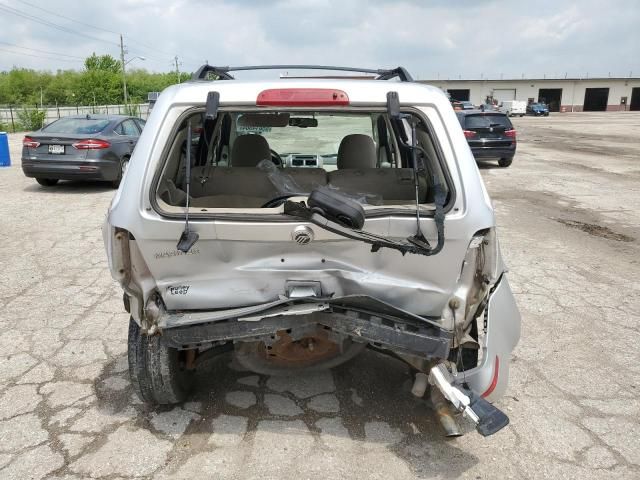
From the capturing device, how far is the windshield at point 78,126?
34.9 feet

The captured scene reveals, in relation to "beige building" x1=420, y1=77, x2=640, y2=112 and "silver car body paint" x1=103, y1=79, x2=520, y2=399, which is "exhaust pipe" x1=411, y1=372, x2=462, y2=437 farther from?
"beige building" x1=420, y1=77, x2=640, y2=112

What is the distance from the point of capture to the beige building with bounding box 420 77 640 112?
77.6 meters

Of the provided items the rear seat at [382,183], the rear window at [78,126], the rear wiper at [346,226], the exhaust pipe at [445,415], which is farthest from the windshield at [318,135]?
the rear window at [78,126]

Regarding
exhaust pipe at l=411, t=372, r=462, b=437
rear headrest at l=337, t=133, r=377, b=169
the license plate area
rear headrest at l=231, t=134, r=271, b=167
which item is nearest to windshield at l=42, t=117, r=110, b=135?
the license plate area

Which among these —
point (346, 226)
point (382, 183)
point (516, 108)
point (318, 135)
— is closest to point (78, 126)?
point (318, 135)

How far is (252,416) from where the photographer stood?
3.20 meters

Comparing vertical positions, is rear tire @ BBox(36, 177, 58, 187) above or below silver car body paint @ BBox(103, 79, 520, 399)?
below

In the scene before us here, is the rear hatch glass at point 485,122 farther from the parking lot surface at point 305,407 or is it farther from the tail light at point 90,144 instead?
the parking lot surface at point 305,407

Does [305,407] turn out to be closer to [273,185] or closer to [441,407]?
[441,407]

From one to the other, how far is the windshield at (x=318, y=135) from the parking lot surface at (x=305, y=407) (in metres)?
1.94

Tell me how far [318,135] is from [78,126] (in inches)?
303

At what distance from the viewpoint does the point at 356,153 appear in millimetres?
4051

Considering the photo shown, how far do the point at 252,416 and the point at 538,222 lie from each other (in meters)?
6.63

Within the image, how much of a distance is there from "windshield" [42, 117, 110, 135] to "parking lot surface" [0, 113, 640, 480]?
556cm
